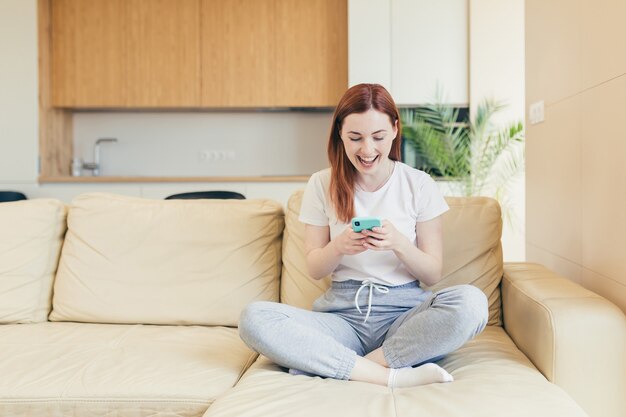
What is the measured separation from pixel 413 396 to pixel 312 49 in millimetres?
3884

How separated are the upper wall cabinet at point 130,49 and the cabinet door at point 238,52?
100 millimetres

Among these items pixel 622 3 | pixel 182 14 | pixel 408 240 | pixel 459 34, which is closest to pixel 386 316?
pixel 408 240

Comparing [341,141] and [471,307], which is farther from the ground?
[341,141]

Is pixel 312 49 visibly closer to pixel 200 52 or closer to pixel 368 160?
pixel 200 52

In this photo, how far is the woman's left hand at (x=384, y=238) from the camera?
64.4 inches

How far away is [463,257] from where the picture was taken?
202 cm

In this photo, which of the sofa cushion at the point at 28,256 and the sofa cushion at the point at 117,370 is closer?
the sofa cushion at the point at 117,370

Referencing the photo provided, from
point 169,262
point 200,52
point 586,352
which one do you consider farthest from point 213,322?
point 200,52

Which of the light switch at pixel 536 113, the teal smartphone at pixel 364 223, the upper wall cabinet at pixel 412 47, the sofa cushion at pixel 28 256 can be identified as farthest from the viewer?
the upper wall cabinet at pixel 412 47

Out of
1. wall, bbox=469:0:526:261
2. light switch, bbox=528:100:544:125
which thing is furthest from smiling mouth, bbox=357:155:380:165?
wall, bbox=469:0:526:261

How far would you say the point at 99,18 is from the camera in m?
4.95

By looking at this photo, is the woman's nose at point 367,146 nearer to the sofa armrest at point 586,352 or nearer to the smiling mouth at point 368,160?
the smiling mouth at point 368,160

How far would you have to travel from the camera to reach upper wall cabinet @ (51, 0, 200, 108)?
493 centimetres

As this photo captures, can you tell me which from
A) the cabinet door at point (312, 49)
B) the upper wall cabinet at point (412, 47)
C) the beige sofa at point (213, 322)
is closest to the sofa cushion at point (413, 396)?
the beige sofa at point (213, 322)
